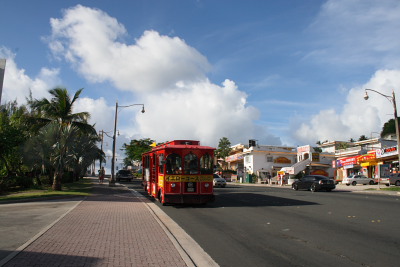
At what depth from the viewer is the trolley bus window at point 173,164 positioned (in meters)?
16.0

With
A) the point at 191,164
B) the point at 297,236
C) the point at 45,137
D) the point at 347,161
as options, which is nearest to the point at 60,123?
the point at 45,137

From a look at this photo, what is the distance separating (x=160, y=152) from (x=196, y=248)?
9.65 meters

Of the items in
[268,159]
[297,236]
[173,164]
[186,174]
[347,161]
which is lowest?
[297,236]

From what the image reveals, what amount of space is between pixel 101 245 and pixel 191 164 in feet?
29.3

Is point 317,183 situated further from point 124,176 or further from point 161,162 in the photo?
point 124,176

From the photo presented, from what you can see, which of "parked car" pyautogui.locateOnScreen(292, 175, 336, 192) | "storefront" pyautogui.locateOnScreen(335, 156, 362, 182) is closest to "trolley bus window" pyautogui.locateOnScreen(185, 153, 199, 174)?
"parked car" pyautogui.locateOnScreen(292, 175, 336, 192)

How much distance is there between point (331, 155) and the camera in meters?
59.7

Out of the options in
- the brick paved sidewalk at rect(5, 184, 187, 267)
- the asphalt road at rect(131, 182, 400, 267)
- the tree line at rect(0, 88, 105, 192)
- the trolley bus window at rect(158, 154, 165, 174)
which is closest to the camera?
the brick paved sidewalk at rect(5, 184, 187, 267)

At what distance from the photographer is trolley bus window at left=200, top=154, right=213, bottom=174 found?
16.2 m

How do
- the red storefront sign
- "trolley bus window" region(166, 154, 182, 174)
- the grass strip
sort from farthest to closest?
A: 1. the red storefront sign
2. the grass strip
3. "trolley bus window" region(166, 154, 182, 174)

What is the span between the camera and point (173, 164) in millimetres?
16047

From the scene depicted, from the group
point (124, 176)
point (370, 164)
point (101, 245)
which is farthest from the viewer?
point (124, 176)

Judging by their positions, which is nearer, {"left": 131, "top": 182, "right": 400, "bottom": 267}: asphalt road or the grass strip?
{"left": 131, "top": 182, "right": 400, "bottom": 267}: asphalt road

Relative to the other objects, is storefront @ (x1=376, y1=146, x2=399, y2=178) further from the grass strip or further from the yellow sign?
the grass strip
